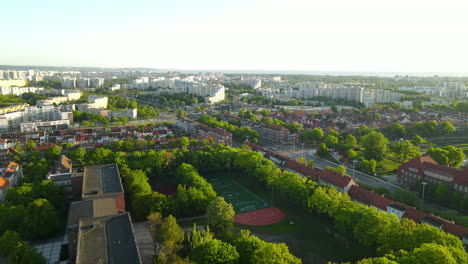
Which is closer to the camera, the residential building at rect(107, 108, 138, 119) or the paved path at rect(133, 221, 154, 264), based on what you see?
the paved path at rect(133, 221, 154, 264)

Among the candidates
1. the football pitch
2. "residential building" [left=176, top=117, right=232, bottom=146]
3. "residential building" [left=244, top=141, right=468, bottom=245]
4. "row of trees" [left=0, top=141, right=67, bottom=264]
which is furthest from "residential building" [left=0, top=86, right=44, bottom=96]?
"residential building" [left=244, top=141, right=468, bottom=245]

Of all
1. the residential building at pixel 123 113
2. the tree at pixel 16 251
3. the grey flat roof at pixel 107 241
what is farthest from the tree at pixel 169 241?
the residential building at pixel 123 113

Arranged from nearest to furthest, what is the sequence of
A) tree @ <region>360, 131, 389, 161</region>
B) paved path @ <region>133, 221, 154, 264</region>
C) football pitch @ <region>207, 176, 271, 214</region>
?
paved path @ <region>133, 221, 154, 264</region>, football pitch @ <region>207, 176, 271, 214</region>, tree @ <region>360, 131, 389, 161</region>

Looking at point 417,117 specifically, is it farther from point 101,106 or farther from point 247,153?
point 101,106

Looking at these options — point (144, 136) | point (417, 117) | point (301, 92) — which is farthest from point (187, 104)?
point (417, 117)

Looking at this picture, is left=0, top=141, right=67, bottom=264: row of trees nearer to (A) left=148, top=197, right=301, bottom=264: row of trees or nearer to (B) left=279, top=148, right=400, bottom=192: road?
(A) left=148, top=197, right=301, bottom=264: row of trees

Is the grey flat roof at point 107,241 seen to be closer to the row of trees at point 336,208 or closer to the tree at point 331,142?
the row of trees at point 336,208

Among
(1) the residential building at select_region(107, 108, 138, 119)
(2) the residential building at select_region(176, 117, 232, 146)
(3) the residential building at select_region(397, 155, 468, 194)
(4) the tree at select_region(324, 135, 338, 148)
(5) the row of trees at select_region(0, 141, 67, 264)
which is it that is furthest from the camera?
(1) the residential building at select_region(107, 108, 138, 119)
